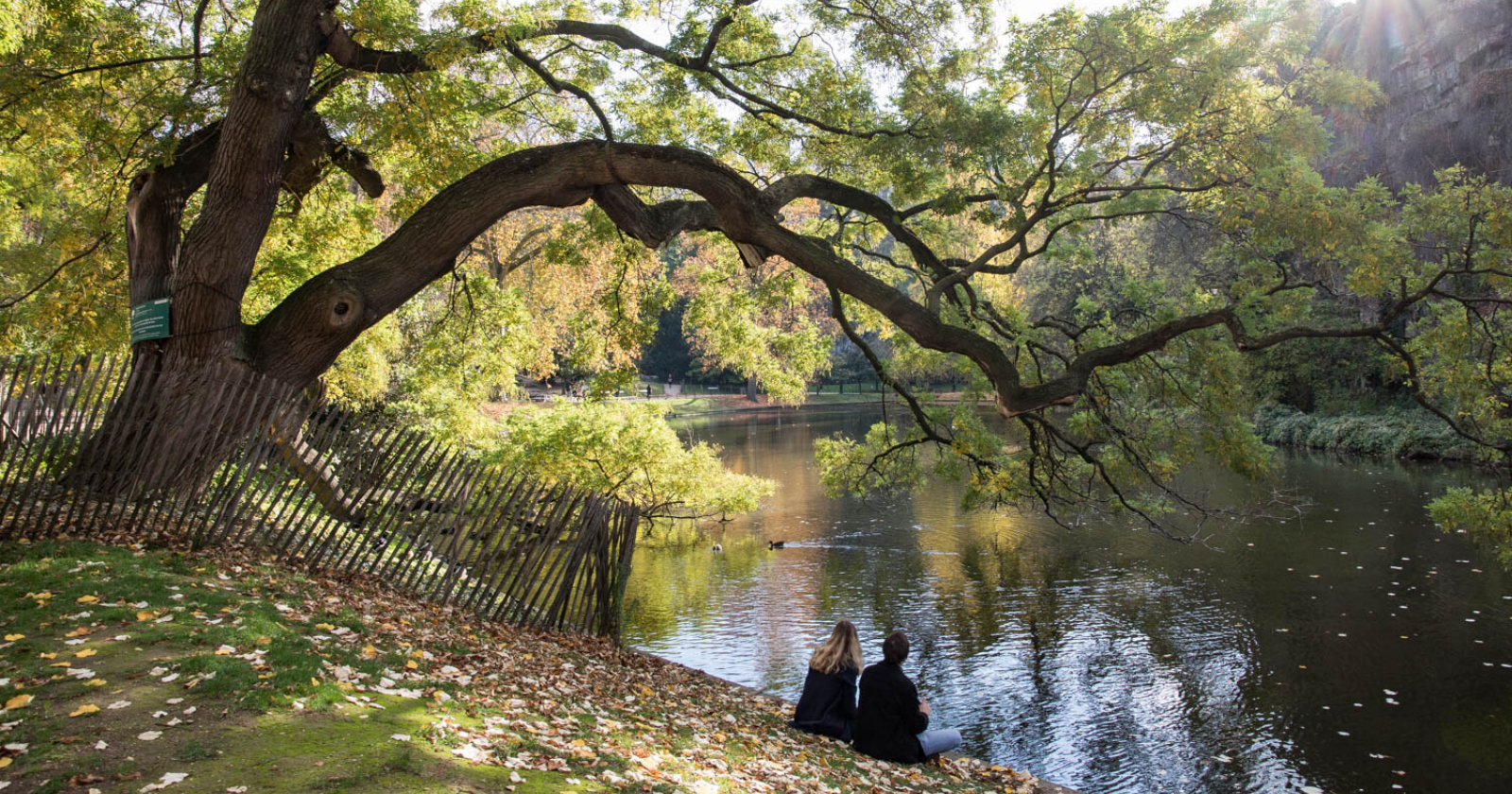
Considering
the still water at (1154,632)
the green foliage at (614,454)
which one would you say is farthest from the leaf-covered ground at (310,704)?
the green foliage at (614,454)

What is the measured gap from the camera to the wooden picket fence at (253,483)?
7.12m

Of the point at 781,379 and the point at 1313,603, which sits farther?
the point at 781,379

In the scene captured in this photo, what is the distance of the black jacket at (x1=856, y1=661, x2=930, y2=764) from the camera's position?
753cm

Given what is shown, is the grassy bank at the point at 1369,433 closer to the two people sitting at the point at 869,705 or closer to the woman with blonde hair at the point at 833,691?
the two people sitting at the point at 869,705

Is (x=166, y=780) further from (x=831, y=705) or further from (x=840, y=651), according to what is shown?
(x=831, y=705)

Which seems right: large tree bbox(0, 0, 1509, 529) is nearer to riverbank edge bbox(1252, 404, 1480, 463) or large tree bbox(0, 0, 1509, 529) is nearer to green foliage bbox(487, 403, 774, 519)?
green foliage bbox(487, 403, 774, 519)

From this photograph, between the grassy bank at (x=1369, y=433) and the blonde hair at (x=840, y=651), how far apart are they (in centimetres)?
2736

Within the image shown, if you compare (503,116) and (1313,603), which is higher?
(503,116)

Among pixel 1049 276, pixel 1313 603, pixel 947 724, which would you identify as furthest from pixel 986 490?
pixel 1049 276

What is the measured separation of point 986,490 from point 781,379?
17.6ft

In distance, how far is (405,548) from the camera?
8672mm

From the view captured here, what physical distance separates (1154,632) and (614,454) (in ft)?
35.5

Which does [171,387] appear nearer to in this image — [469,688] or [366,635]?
[366,635]

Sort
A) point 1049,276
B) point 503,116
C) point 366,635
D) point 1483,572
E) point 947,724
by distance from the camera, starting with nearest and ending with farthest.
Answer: point 366,635, point 947,724, point 503,116, point 1483,572, point 1049,276
